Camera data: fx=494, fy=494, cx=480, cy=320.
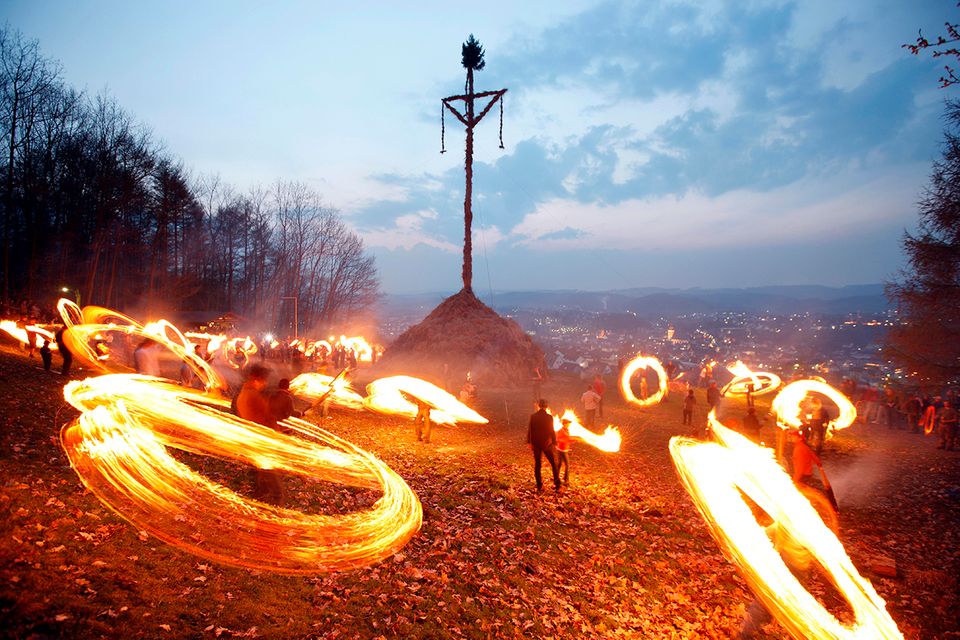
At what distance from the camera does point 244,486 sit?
33.1 feet

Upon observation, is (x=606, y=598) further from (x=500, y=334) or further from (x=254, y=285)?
(x=254, y=285)

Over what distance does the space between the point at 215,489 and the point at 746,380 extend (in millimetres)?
25600

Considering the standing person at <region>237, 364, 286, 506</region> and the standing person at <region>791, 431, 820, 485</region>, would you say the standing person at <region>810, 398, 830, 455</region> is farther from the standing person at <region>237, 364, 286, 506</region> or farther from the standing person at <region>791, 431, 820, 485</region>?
the standing person at <region>237, 364, 286, 506</region>

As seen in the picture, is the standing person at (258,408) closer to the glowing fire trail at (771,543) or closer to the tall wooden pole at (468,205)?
the glowing fire trail at (771,543)

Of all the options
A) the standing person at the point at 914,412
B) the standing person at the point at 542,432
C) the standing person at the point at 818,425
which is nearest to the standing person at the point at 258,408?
the standing person at the point at 542,432

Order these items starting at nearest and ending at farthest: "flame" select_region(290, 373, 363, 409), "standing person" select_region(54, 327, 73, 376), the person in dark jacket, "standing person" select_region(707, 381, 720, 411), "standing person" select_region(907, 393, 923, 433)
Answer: the person in dark jacket → "standing person" select_region(54, 327, 73, 376) → "flame" select_region(290, 373, 363, 409) → "standing person" select_region(707, 381, 720, 411) → "standing person" select_region(907, 393, 923, 433)

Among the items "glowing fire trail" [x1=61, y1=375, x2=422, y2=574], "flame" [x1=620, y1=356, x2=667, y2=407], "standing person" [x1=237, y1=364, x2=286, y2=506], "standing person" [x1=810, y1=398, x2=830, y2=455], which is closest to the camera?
"glowing fire trail" [x1=61, y1=375, x2=422, y2=574]

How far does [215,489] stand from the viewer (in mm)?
9602

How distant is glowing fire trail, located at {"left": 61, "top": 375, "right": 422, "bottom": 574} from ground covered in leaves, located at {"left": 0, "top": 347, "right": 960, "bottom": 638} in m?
0.36

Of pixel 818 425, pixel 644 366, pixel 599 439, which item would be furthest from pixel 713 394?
pixel 599 439

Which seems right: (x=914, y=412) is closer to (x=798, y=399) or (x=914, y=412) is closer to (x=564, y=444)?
(x=798, y=399)

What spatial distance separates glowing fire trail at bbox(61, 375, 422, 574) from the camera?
25.8 ft

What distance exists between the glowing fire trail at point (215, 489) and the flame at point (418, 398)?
25.7ft

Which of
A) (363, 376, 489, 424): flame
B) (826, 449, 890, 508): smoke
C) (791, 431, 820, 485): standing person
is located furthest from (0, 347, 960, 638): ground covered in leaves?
(363, 376, 489, 424): flame
